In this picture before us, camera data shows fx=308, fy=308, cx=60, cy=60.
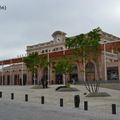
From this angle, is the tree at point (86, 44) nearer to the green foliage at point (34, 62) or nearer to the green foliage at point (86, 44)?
the green foliage at point (86, 44)

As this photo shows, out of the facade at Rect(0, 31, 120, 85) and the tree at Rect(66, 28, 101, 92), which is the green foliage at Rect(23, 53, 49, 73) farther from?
the tree at Rect(66, 28, 101, 92)

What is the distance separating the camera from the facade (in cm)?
6134

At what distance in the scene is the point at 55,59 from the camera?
7081 cm

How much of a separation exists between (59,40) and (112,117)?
72.8m

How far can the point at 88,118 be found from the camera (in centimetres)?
1342

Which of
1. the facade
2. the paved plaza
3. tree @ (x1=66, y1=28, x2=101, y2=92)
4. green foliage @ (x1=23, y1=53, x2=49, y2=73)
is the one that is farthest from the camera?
the facade

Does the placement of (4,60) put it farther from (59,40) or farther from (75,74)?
(75,74)

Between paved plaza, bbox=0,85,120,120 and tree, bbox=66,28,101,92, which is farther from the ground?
tree, bbox=66,28,101,92

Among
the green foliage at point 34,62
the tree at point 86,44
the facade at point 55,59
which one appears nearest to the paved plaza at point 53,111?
the tree at point 86,44

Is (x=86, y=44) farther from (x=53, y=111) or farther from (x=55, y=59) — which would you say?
(x=55, y=59)

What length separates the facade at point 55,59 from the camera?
6134 centimetres

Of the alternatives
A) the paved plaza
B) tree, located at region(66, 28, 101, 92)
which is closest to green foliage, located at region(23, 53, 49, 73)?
tree, located at region(66, 28, 101, 92)

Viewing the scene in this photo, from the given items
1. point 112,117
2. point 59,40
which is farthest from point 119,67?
point 112,117

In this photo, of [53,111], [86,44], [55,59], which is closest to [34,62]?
[55,59]
